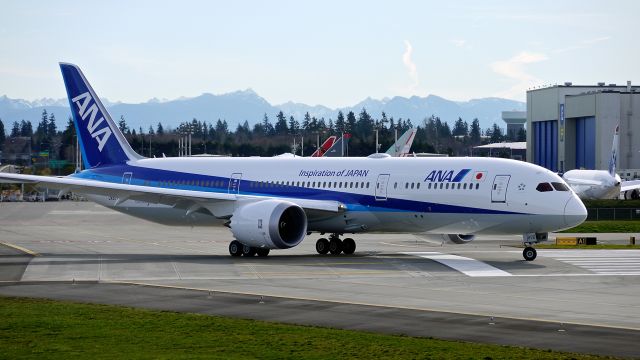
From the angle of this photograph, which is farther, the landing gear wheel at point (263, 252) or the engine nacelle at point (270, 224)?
the landing gear wheel at point (263, 252)

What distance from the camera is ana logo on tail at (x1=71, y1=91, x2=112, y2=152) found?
47.9 m

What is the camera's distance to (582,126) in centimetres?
13500

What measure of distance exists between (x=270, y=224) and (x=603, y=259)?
13.6 m

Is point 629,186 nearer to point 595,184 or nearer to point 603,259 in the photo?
point 595,184

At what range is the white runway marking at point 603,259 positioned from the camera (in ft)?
119

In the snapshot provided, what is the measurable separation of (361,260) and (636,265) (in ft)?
34.9

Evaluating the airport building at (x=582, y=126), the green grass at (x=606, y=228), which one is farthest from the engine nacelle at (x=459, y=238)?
the airport building at (x=582, y=126)

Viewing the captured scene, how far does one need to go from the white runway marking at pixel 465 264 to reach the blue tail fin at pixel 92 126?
15456 mm

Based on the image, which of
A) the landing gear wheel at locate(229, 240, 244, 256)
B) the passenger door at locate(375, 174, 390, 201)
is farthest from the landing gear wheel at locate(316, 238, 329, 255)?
the passenger door at locate(375, 174, 390, 201)

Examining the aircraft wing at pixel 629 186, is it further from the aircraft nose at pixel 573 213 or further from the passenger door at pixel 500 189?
the aircraft nose at pixel 573 213

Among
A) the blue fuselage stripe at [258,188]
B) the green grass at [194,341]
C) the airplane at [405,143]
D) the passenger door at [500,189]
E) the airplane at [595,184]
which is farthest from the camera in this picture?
the airplane at [405,143]

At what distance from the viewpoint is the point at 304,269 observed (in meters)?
36.0

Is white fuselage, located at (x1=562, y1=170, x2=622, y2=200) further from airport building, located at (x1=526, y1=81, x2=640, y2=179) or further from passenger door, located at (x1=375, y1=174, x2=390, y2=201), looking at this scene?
passenger door, located at (x1=375, y1=174, x2=390, y2=201)

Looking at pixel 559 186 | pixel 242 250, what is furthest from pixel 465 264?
pixel 242 250
